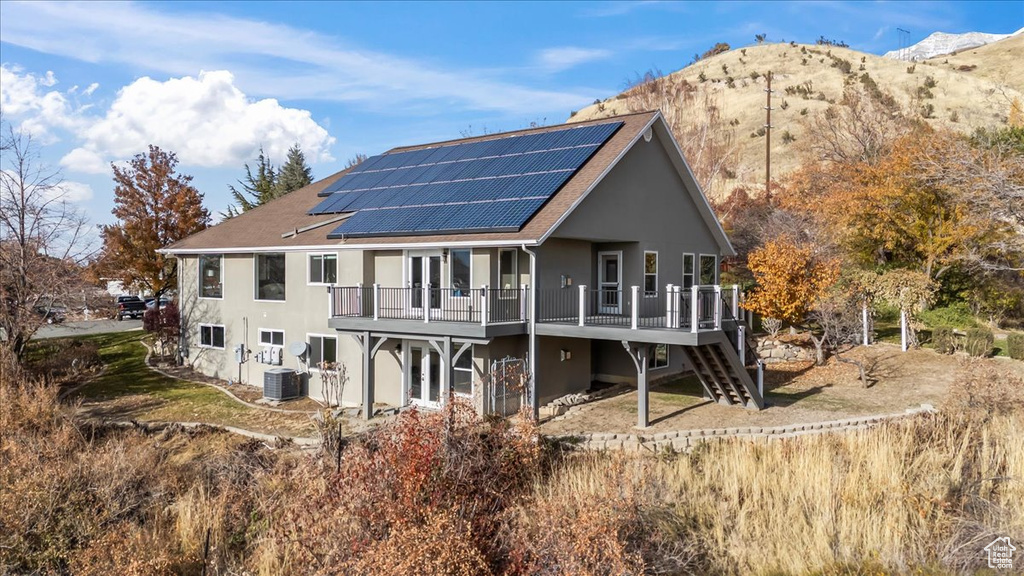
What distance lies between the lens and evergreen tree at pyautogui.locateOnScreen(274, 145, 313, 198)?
44.5 meters

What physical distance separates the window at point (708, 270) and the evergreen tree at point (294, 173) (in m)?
31.8

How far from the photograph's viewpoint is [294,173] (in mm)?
44750

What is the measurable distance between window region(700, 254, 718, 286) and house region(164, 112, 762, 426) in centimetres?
12

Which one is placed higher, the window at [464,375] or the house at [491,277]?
the house at [491,277]

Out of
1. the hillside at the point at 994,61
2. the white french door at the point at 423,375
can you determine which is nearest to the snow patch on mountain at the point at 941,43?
the hillside at the point at 994,61

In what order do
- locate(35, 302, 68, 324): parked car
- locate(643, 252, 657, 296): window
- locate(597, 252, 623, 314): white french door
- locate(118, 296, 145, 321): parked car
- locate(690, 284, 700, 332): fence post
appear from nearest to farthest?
locate(690, 284, 700, 332): fence post < locate(597, 252, 623, 314): white french door < locate(643, 252, 657, 296): window < locate(35, 302, 68, 324): parked car < locate(118, 296, 145, 321): parked car

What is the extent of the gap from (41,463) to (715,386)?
15692 mm

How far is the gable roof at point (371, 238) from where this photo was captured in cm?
1545

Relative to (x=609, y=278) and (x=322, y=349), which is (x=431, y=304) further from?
(x=609, y=278)

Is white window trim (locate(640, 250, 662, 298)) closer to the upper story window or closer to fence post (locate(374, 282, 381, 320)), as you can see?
the upper story window

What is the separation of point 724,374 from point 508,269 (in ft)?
20.0

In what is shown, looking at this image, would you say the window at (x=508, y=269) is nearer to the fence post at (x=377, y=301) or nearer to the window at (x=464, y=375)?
the window at (x=464, y=375)

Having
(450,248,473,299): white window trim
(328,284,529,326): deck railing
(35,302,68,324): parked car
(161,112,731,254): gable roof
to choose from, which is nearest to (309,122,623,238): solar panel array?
(161,112,731,254): gable roof

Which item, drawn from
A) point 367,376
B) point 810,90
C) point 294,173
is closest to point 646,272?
point 367,376
